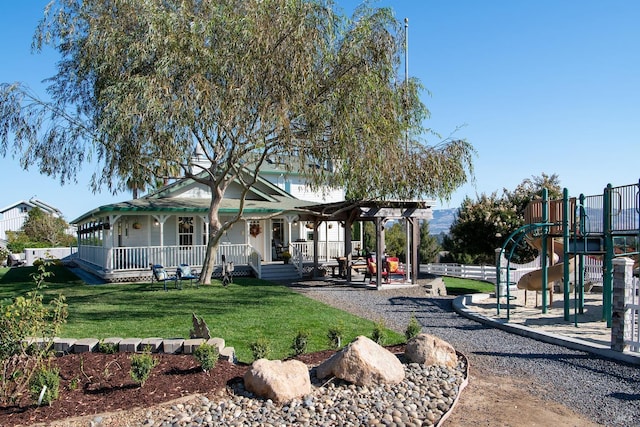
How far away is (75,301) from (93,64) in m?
6.70

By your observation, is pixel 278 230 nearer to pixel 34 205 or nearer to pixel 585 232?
pixel 585 232

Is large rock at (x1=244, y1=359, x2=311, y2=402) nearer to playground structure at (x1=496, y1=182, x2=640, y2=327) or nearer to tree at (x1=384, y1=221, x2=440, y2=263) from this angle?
playground structure at (x1=496, y1=182, x2=640, y2=327)

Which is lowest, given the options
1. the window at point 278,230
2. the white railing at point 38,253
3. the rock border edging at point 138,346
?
the white railing at point 38,253

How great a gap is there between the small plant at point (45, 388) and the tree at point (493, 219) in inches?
918

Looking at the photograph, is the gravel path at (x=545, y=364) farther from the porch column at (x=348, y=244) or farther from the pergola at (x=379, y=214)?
the porch column at (x=348, y=244)

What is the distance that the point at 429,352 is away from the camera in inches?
272

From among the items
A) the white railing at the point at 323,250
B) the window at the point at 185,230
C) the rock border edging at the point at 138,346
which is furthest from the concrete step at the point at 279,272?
the rock border edging at the point at 138,346

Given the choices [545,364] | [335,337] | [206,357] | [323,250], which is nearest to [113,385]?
[206,357]

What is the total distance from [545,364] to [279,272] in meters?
14.7

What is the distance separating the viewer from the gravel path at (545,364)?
579cm

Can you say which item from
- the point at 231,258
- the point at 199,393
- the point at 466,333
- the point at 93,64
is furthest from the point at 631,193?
the point at 231,258

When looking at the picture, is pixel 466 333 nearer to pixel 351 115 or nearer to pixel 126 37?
pixel 351 115

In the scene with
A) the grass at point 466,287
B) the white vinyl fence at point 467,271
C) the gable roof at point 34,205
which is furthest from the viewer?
the gable roof at point 34,205

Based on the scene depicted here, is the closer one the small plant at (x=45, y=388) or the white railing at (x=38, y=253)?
the small plant at (x=45, y=388)
